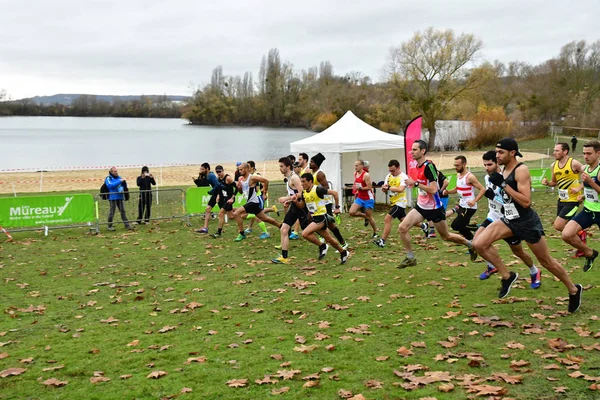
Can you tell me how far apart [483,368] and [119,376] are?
3734 mm

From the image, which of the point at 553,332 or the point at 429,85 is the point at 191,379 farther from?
the point at 429,85

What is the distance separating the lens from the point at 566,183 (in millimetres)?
10297

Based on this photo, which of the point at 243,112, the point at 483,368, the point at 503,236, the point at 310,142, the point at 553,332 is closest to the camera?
the point at 483,368

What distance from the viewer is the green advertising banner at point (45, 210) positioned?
1514 centimetres

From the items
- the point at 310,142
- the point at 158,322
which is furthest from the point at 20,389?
the point at 310,142

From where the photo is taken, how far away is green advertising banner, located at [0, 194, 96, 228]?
596 inches

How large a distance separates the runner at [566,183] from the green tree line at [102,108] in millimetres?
159799

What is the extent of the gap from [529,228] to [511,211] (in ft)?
1.01

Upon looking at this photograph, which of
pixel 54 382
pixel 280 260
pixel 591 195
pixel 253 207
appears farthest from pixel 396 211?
pixel 54 382

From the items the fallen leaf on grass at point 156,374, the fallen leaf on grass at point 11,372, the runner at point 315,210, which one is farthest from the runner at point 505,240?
the fallen leaf on grass at point 11,372

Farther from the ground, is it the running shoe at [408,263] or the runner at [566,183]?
the runner at [566,183]

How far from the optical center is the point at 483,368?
5.48 metres

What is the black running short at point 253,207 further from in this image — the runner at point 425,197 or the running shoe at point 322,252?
the runner at point 425,197

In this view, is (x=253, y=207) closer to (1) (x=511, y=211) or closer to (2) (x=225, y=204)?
(2) (x=225, y=204)
